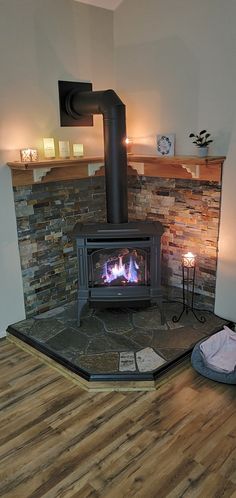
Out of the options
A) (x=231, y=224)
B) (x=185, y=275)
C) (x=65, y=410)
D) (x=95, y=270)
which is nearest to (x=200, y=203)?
(x=231, y=224)

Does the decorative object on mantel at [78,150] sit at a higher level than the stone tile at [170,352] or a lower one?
higher

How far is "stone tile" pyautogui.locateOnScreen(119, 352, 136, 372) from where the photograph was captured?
2.74 meters

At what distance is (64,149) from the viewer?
338cm

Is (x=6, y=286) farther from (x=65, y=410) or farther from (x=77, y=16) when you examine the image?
(x=77, y=16)

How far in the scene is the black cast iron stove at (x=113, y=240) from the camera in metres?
3.16

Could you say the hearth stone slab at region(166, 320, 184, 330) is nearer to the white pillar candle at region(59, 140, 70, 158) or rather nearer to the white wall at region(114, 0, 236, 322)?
the white wall at region(114, 0, 236, 322)

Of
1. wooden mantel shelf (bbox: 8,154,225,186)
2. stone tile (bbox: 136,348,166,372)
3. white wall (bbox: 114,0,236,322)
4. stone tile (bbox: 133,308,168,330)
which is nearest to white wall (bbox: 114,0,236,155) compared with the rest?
white wall (bbox: 114,0,236,322)

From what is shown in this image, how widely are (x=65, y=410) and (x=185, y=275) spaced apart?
5.77ft

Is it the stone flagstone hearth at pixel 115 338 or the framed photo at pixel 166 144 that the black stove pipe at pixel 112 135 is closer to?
the framed photo at pixel 166 144

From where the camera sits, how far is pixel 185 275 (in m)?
3.77

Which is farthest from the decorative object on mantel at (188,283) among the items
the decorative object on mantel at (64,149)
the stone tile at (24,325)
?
the decorative object on mantel at (64,149)

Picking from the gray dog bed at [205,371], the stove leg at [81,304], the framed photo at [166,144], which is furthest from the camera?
the framed photo at [166,144]

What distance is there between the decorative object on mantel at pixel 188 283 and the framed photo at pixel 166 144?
901 millimetres

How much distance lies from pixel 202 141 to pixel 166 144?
0.37 metres
